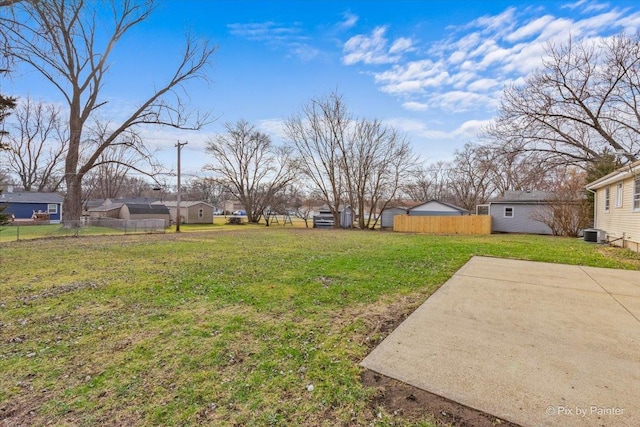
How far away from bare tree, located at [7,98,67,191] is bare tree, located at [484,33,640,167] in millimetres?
38193

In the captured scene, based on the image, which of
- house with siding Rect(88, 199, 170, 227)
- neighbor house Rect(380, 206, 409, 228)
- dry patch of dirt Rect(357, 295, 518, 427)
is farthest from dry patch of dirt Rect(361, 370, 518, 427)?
house with siding Rect(88, 199, 170, 227)

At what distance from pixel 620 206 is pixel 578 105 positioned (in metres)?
9.13

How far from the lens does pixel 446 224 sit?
21.3m

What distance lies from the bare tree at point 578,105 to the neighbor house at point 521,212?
113 inches

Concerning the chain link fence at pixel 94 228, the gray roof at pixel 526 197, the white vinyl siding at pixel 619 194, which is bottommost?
the chain link fence at pixel 94 228

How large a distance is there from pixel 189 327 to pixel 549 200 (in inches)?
845

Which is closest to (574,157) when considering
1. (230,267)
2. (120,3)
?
(230,267)

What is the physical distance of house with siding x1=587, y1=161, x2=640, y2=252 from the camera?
379 inches

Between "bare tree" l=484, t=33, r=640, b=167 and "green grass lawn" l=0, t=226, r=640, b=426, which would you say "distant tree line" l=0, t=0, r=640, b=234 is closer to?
"bare tree" l=484, t=33, r=640, b=167

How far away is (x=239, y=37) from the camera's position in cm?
1317

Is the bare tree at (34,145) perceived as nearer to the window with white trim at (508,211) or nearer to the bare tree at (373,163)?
the bare tree at (373,163)

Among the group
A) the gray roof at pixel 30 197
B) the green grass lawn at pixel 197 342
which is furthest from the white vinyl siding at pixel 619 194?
the gray roof at pixel 30 197

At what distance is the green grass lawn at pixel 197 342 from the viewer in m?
2.11

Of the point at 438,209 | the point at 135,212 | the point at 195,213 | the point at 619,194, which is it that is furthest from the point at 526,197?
the point at 135,212
